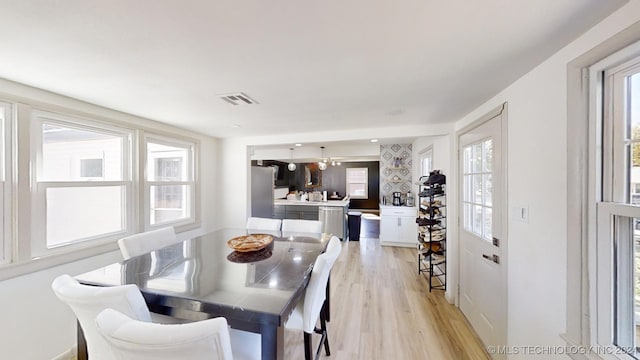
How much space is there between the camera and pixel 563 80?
47.3 inches

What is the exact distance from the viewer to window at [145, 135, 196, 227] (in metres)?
2.88

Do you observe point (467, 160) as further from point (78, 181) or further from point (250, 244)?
point (78, 181)

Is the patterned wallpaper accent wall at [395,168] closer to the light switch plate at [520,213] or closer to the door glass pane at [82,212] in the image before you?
the light switch plate at [520,213]

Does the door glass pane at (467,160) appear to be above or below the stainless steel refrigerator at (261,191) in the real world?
above

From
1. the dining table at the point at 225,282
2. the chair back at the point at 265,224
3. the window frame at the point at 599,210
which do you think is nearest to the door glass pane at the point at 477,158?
the window frame at the point at 599,210

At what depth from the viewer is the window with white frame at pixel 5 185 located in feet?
5.35

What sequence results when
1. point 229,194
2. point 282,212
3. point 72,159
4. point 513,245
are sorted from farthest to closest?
point 282,212 < point 229,194 < point 72,159 < point 513,245

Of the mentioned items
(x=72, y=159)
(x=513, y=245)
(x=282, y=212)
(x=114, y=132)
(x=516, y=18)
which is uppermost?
(x=516, y=18)

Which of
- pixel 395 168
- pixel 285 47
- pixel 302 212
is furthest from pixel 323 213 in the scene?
pixel 285 47

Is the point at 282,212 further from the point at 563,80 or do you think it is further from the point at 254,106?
the point at 563,80

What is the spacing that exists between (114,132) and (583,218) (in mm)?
3745

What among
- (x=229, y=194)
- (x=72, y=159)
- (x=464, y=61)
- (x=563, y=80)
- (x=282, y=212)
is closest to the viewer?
(x=563, y=80)

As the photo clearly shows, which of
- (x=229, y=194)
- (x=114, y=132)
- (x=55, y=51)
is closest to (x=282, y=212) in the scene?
(x=229, y=194)

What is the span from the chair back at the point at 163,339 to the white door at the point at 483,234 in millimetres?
2027
